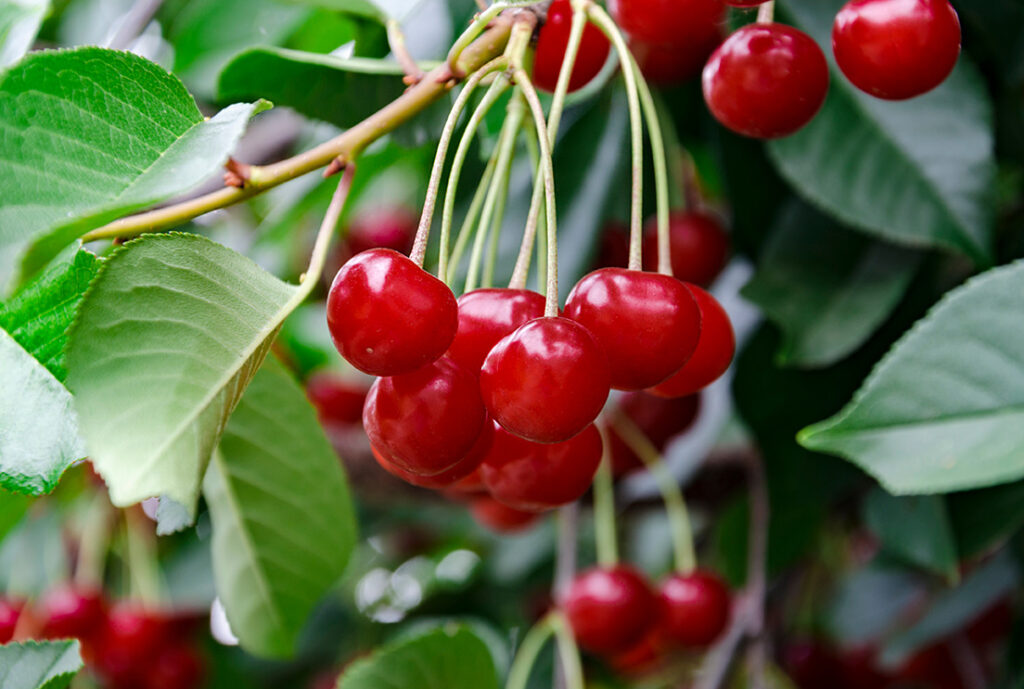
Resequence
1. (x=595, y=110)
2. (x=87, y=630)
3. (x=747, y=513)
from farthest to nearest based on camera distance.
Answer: (x=747, y=513), (x=87, y=630), (x=595, y=110)

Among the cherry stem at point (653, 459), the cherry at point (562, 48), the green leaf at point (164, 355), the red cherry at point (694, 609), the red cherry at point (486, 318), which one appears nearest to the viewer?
the green leaf at point (164, 355)

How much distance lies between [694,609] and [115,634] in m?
0.88

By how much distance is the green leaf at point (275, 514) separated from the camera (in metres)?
0.71

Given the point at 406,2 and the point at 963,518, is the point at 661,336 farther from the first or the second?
the point at 963,518

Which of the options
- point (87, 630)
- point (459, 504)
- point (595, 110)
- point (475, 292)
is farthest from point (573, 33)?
point (459, 504)

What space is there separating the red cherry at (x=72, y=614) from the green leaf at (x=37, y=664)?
726 mm

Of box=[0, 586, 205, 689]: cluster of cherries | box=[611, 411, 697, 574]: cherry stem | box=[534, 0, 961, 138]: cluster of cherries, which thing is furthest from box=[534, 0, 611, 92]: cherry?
box=[0, 586, 205, 689]: cluster of cherries

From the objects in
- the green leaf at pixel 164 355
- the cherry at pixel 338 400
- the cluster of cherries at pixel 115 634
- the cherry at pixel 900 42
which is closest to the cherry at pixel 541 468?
the green leaf at pixel 164 355

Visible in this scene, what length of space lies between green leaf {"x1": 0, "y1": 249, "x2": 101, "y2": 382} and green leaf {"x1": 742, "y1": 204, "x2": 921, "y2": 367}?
0.62 meters

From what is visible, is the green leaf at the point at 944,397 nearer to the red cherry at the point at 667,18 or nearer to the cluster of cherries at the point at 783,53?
the cluster of cherries at the point at 783,53

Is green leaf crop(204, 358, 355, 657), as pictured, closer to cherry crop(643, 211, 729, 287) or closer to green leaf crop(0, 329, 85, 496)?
green leaf crop(0, 329, 85, 496)

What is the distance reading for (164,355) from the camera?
45 centimetres

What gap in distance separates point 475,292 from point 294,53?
289mm

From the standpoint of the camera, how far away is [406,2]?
0.78m
